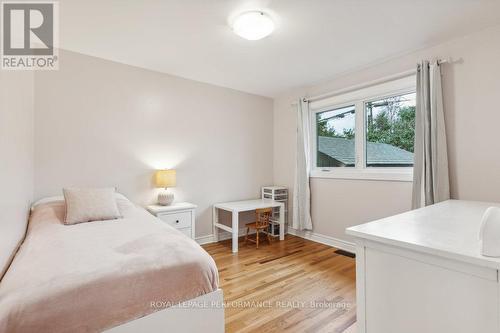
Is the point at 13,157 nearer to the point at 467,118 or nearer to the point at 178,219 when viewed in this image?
the point at 178,219

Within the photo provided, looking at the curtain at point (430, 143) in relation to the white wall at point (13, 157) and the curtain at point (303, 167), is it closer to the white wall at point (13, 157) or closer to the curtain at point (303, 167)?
the curtain at point (303, 167)

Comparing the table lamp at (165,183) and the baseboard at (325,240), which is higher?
the table lamp at (165,183)

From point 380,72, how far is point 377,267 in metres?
2.52

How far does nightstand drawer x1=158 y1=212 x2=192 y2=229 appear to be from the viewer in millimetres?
2773

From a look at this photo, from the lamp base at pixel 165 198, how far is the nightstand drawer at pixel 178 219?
0.23 metres

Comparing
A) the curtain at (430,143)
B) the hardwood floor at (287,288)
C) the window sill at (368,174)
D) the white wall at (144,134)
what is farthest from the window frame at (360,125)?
the hardwood floor at (287,288)

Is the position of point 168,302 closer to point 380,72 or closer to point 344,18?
point 344,18

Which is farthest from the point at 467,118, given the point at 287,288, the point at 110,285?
the point at 110,285

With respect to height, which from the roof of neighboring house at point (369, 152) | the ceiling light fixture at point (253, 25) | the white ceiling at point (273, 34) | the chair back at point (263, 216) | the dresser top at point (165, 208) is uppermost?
the white ceiling at point (273, 34)

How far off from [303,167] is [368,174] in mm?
910

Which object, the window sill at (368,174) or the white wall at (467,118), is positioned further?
the window sill at (368,174)

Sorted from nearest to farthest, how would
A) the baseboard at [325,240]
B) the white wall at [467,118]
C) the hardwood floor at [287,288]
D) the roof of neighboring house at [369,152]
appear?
the hardwood floor at [287,288], the white wall at [467,118], the roof of neighboring house at [369,152], the baseboard at [325,240]

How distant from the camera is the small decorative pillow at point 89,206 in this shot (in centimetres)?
198

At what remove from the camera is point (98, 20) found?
197cm
